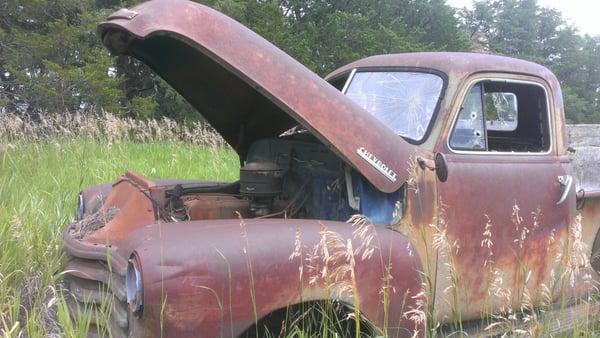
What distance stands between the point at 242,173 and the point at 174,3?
3.64ft

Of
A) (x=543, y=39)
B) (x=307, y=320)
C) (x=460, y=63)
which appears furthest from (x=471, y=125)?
(x=543, y=39)

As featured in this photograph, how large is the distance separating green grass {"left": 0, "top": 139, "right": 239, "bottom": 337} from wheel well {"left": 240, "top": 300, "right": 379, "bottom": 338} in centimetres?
77

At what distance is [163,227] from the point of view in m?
2.53

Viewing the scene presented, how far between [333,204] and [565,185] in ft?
4.66

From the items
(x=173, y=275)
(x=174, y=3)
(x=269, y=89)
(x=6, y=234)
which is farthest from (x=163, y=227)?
(x=6, y=234)

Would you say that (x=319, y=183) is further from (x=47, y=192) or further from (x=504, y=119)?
(x=47, y=192)

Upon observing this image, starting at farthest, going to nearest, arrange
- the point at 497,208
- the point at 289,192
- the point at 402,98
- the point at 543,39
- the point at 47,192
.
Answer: the point at 543,39
the point at 47,192
the point at 289,192
the point at 402,98
the point at 497,208

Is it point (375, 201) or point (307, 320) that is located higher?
point (375, 201)

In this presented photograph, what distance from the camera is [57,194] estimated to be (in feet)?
16.1

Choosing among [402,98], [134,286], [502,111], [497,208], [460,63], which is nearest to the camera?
[134,286]

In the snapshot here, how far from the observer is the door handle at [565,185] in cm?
345

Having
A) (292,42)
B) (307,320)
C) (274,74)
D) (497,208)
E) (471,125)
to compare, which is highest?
(292,42)

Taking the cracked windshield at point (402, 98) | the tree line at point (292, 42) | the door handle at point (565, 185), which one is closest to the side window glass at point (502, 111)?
the door handle at point (565, 185)

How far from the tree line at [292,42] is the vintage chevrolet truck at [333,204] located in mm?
9942
